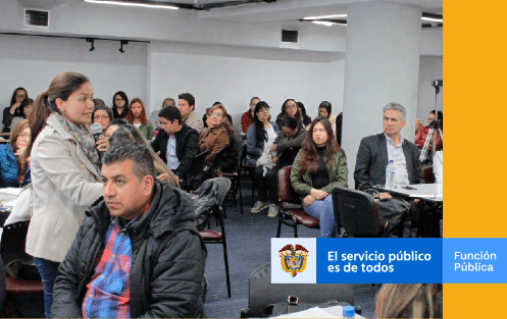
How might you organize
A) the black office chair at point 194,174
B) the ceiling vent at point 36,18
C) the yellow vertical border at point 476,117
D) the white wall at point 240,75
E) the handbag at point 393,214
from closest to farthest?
the yellow vertical border at point 476,117
the handbag at point 393,214
the black office chair at point 194,174
the ceiling vent at point 36,18
the white wall at point 240,75

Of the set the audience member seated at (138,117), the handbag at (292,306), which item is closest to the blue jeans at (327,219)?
the handbag at (292,306)

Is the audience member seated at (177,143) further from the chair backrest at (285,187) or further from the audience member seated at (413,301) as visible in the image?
the audience member seated at (413,301)

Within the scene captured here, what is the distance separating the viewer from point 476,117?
4.08 metres

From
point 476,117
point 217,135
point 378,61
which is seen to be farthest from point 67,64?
point 476,117

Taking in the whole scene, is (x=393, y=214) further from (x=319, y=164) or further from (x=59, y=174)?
(x=59, y=174)

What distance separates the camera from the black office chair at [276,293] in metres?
2.26

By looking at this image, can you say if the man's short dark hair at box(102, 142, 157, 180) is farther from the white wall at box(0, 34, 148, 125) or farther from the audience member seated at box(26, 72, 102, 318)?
the white wall at box(0, 34, 148, 125)

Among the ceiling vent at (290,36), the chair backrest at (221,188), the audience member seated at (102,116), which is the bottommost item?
the chair backrest at (221,188)

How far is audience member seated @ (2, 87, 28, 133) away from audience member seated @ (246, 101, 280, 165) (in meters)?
4.40

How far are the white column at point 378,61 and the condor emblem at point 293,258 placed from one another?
4.01m

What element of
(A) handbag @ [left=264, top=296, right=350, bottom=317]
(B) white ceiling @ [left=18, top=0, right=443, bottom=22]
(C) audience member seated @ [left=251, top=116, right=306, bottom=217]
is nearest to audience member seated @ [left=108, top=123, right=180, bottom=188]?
(A) handbag @ [left=264, top=296, right=350, bottom=317]

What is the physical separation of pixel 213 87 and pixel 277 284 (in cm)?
892

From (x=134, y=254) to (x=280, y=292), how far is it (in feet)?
2.03

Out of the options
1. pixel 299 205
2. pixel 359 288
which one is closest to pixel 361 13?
pixel 299 205
